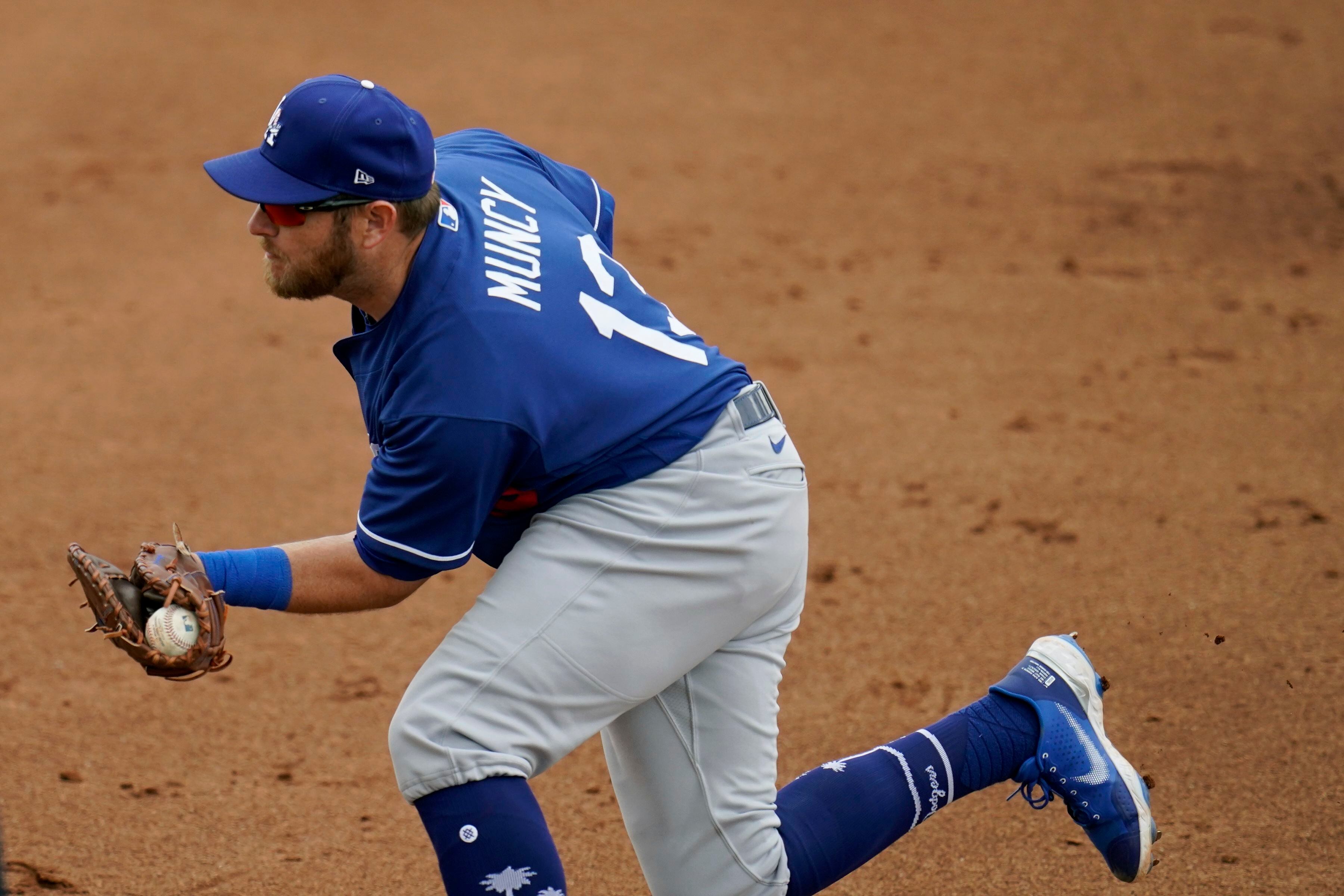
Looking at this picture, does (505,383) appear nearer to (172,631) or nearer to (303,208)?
(303,208)

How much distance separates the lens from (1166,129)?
802 cm

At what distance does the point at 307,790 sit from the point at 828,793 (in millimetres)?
1502

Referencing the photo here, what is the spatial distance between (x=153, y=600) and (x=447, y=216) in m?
0.83

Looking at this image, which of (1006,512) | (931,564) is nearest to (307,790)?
(931,564)

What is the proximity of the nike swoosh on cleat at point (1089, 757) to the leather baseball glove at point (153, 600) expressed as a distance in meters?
1.62

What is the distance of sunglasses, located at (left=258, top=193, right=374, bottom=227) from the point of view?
90.7 inches

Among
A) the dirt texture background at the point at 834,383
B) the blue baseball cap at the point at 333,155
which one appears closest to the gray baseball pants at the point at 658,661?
the blue baseball cap at the point at 333,155

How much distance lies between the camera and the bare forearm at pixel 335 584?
2.41m

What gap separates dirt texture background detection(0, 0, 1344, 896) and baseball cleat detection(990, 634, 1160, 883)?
35 centimetres

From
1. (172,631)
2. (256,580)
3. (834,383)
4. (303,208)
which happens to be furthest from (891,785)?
(834,383)

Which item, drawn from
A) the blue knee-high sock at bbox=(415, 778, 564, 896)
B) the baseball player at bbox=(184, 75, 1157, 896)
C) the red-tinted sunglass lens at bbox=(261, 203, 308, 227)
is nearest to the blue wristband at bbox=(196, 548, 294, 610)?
the baseball player at bbox=(184, 75, 1157, 896)

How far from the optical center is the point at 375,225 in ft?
7.66

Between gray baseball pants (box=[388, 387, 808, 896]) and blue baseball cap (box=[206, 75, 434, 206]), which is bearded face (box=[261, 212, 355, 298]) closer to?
blue baseball cap (box=[206, 75, 434, 206])

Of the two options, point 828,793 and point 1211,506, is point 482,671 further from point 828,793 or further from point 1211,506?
point 1211,506
